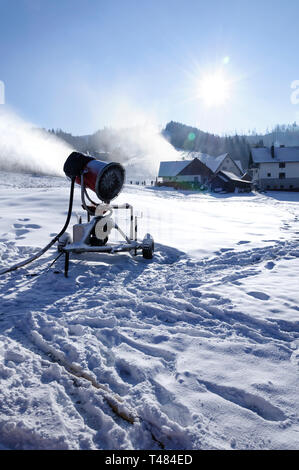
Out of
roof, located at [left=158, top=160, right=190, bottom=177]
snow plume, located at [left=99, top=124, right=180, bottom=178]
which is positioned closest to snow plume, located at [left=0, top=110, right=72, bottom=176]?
roof, located at [left=158, top=160, right=190, bottom=177]

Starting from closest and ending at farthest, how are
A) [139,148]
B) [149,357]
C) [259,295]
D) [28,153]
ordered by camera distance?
[149,357] → [259,295] → [28,153] → [139,148]

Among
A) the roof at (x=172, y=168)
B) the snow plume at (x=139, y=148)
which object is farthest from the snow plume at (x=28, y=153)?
the snow plume at (x=139, y=148)

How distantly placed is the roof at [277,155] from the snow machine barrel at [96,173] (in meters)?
51.5

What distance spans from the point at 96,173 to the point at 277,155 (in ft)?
178

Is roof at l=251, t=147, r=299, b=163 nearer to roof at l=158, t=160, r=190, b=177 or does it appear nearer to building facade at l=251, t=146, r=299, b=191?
building facade at l=251, t=146, r=299, b=191

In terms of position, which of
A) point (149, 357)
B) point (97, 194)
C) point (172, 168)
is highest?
point (172, 168)

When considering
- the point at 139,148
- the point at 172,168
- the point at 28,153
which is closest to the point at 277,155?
the point at 172,168

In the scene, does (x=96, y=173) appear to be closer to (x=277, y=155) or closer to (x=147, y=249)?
(x=147, y=249)

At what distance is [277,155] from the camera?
170 ft

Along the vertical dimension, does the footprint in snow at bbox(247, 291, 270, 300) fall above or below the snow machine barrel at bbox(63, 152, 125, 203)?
below

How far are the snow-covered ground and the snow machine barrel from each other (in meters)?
1.83

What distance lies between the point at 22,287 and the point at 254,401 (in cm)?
400

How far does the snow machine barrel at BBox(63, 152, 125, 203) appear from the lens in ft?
20.3

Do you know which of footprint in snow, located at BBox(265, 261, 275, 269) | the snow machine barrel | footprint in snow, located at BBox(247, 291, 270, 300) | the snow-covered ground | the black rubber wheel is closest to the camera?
the snow-covered ground
